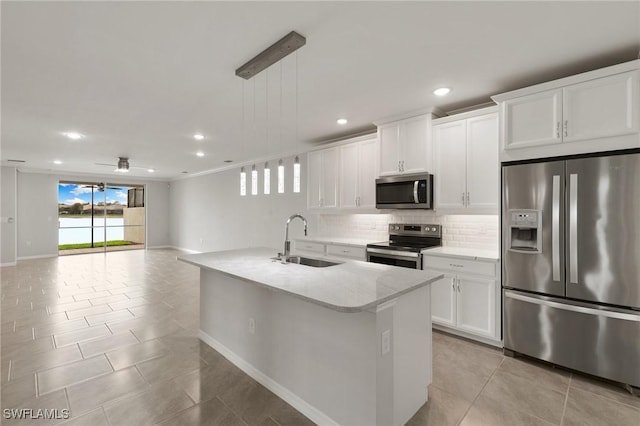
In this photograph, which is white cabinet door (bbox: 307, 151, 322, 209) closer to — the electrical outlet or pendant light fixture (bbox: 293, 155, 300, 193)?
pendant light fixture (bbox: 293, 155, 300, 193)

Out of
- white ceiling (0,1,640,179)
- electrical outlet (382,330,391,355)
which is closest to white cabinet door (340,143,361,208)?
white ceiling (0,1,640,179)

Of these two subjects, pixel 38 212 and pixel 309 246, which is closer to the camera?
pixel 309 246

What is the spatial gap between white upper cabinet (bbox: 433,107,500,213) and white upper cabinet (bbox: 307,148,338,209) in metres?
1.60

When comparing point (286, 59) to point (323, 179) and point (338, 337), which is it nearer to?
point (338, 337)

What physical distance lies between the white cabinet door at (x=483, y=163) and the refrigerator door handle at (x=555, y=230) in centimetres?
47

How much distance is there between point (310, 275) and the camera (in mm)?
2139

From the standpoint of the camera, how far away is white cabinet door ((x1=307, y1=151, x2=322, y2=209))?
4849mm

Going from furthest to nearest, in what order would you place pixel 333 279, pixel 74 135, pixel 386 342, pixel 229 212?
pixel 229 212 < pixel 74 135 < pixel 333 279 < pixel 386 342

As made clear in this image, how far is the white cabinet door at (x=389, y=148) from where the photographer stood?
148 inches

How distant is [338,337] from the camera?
6.05 ft

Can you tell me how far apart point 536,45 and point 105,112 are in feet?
14.3

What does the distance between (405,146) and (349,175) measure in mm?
988

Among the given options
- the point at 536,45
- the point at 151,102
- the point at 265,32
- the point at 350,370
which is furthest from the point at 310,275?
the point at 151,102

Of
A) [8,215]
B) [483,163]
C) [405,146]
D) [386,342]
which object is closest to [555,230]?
[483,163]
